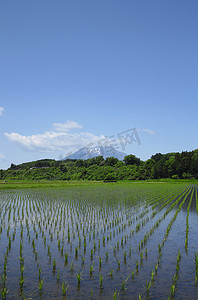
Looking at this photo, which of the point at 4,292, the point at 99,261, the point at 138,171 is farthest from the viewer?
the point at 138,171

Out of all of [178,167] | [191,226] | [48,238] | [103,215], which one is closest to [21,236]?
[48,238]

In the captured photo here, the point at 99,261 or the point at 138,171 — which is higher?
the point at 138,171

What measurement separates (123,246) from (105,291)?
2.39 meters

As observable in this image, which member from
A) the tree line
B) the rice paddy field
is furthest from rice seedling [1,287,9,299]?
the tree line

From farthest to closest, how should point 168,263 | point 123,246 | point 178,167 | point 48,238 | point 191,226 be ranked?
1. point 178,167
2. point 191,226
3. point 48,238
4. point 123,246
5. point 168,263

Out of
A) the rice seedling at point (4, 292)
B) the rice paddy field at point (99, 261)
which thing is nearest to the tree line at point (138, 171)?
the rice paddy field at point (99, 261)

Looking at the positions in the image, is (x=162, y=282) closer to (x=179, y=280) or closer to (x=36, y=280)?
(x=179, y=280)

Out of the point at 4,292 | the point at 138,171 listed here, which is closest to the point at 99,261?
the point at 4,292

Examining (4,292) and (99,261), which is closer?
(4,292)

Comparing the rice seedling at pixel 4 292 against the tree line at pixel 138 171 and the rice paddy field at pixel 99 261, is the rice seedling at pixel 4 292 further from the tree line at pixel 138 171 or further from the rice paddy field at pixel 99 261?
the tree line at pixel 138 171

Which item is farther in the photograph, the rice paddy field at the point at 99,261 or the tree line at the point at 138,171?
the tree line at the point at 138,171

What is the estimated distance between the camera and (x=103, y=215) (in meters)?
10.5

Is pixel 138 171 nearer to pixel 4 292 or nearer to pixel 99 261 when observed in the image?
pixel 99 261

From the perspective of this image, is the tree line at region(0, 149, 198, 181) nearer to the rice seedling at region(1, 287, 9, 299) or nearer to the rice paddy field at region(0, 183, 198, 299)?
the rice paddy field at region(0, 183, 198, 299)
